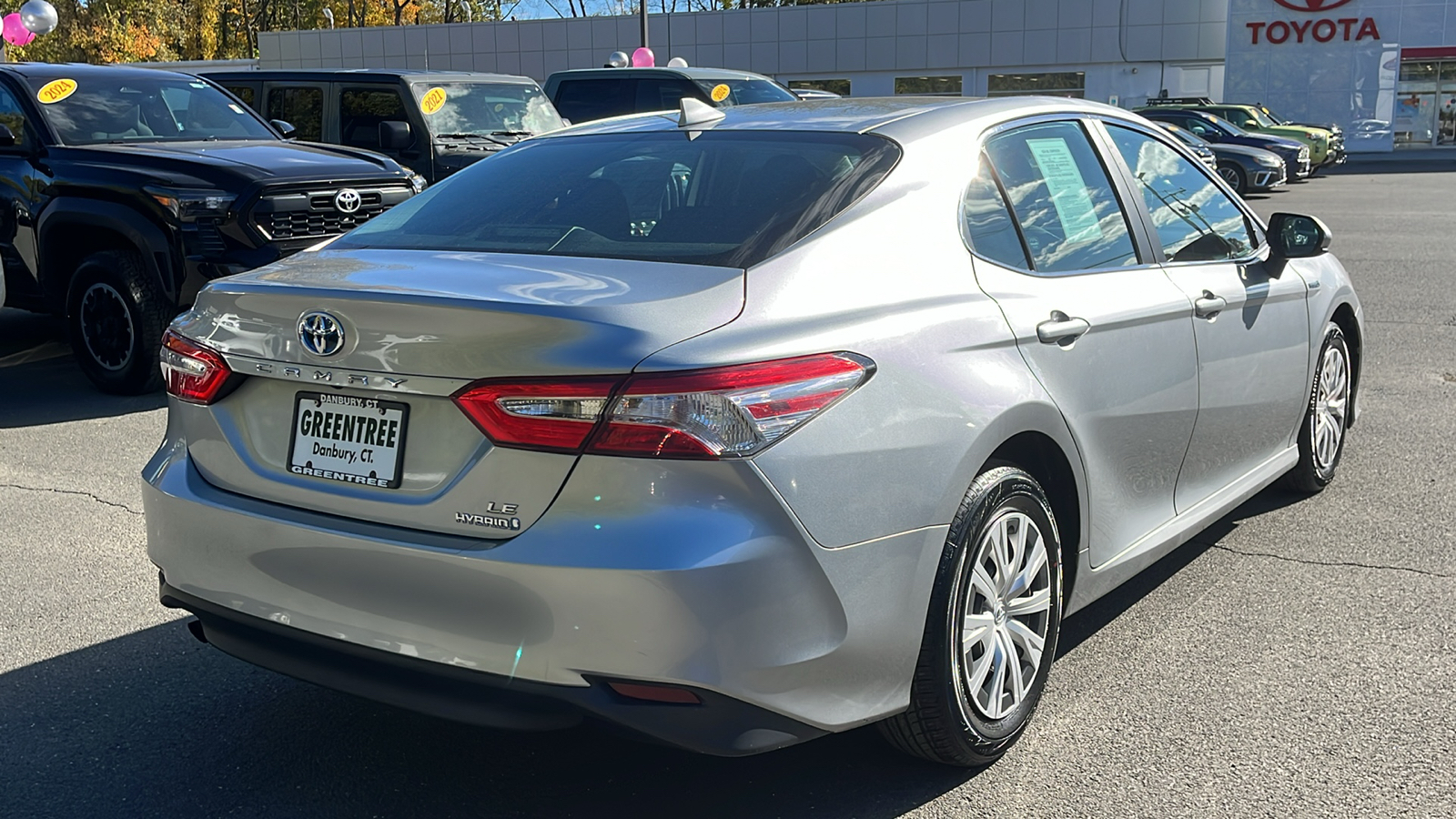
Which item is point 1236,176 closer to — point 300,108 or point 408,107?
point 408,107

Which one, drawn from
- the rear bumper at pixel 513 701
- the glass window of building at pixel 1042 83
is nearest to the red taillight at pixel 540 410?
the rear bumper at pixel 513 701

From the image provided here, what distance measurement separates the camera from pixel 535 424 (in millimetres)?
2557

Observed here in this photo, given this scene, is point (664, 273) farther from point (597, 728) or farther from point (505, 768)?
point (505, 768)

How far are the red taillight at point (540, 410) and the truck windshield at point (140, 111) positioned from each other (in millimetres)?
6955

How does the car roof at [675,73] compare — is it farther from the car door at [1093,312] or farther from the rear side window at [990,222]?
the rear side window at [990,222]

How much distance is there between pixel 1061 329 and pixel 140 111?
7.57 meters

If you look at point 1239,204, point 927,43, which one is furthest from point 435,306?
point 927,43

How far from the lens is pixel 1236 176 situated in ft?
78.2

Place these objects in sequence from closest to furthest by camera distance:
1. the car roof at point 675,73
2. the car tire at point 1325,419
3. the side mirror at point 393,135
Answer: the car tire at point 1325,419, the side mirror at point 393,135, the car roof at point 675,73

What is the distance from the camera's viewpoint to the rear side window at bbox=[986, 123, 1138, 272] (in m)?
3.58

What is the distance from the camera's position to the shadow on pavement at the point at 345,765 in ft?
10.1

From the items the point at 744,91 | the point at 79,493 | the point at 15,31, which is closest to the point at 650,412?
the point at 79,493

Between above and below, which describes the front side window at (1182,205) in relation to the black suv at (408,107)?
below

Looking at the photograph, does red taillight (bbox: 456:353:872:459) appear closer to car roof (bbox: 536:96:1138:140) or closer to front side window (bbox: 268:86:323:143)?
car roof (bbox: 536:96:1138:140)
